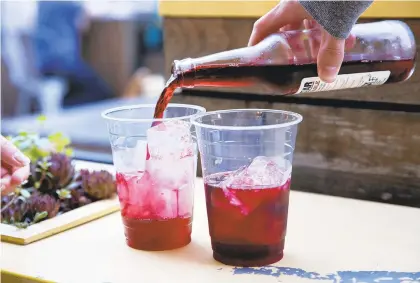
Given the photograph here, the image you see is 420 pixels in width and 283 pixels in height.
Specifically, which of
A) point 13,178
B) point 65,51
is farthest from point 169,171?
point 65,51

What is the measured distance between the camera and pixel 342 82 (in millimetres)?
1222

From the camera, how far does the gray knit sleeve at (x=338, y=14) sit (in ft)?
3.51

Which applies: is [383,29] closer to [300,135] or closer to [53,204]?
[300,135]

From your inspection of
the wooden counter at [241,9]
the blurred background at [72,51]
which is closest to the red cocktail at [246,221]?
the wooden counter at [241,9]

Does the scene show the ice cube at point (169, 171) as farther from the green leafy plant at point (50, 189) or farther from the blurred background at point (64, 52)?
the blurred background at point (64, 52)

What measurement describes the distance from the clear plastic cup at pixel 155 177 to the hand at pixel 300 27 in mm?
242

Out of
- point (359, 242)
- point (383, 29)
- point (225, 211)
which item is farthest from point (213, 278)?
point (383, 29)

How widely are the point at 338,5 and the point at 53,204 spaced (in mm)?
703

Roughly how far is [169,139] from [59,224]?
0.33 meters

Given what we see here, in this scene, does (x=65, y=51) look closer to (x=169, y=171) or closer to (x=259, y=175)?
(x=169, y=171)

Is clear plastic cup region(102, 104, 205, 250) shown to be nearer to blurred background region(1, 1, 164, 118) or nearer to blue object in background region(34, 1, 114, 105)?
blurred background region(1, 1, 164, 118)

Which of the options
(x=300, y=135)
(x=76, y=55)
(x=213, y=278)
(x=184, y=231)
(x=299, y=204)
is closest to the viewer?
(x=213, y=278)

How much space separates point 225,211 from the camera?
42.1 inches

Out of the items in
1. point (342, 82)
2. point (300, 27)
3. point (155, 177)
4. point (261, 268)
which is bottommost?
point (261, 268)
